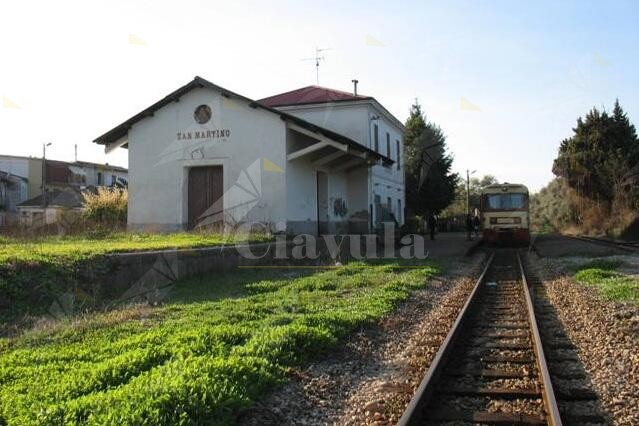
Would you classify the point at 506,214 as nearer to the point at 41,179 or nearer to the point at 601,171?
the point at 601,171

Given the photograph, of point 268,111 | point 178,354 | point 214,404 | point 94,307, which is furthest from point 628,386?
point 268,111

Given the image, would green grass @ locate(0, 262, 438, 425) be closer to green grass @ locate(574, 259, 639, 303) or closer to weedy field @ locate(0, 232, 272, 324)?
weedy field @ locate(0, 232, 272, 324)

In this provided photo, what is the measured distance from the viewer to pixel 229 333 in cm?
740

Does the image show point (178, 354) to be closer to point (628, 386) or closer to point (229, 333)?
point (229, 333)

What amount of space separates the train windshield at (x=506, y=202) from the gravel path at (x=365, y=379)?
20317mm

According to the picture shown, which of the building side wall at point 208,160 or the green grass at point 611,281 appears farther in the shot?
the building side wall at point 208,160

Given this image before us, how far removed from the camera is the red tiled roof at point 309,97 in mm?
30116

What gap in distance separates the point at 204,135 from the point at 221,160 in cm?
125

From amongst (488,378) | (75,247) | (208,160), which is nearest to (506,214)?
(208,160)

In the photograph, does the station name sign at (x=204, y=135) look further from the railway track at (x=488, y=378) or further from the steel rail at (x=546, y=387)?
the steel rail at (x=546, y=387)

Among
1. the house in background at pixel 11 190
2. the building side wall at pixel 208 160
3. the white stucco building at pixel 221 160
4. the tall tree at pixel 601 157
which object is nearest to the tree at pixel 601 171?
the tall tree at pixel 601 157

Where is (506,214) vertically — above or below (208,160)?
below

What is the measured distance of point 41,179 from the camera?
227 ft

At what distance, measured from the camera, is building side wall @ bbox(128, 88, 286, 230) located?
72.4 ft
